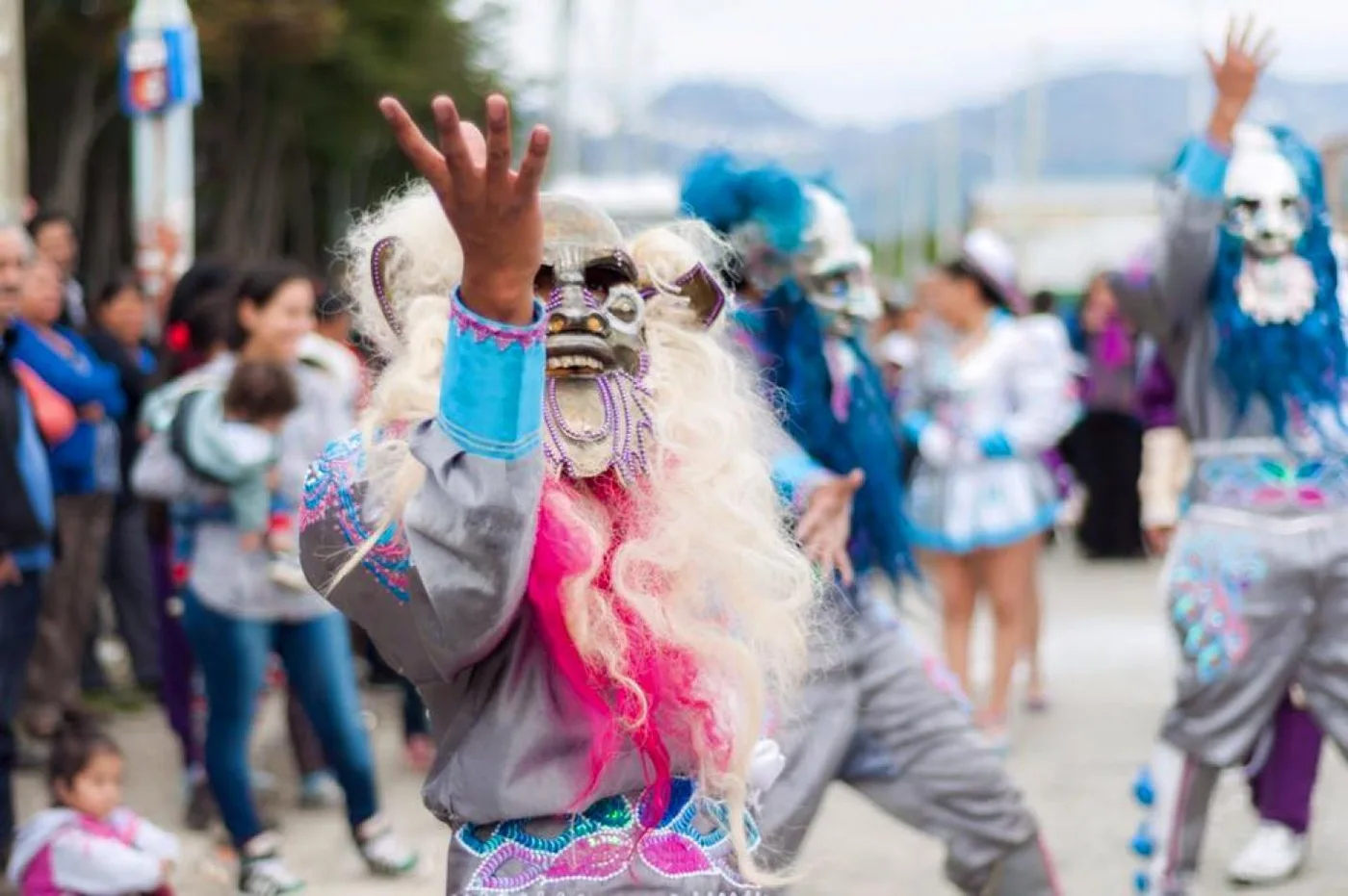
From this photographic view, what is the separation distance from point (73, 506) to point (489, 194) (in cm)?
547

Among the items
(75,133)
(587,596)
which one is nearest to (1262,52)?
(587,596)

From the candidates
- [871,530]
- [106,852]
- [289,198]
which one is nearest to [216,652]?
[106,852]

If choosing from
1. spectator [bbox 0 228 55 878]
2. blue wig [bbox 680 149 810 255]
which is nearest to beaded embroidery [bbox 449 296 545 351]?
blue wig [bbox 680 149 810 255]

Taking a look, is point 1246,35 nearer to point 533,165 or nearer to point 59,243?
point 533,165

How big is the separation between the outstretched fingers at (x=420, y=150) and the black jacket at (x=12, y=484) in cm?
382

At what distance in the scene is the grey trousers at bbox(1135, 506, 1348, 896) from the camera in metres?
4.53

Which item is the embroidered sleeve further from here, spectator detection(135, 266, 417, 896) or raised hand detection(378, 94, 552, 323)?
spectator detection(135, 266, 417, 896)

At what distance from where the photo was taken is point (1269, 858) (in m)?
5.23

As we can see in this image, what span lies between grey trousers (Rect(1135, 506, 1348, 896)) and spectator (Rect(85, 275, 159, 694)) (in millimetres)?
4308

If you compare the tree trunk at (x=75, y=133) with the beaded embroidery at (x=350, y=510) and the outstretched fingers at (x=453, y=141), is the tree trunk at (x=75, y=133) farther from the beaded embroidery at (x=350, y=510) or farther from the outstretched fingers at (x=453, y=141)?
the outstretched fingers at (x=453, y=141)

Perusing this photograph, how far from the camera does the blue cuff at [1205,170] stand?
440 centimetres

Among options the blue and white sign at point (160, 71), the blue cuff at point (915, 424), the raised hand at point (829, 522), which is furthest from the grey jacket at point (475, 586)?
the blue and white sign at point (160, 71)

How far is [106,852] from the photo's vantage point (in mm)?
4539

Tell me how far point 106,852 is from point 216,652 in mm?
826
